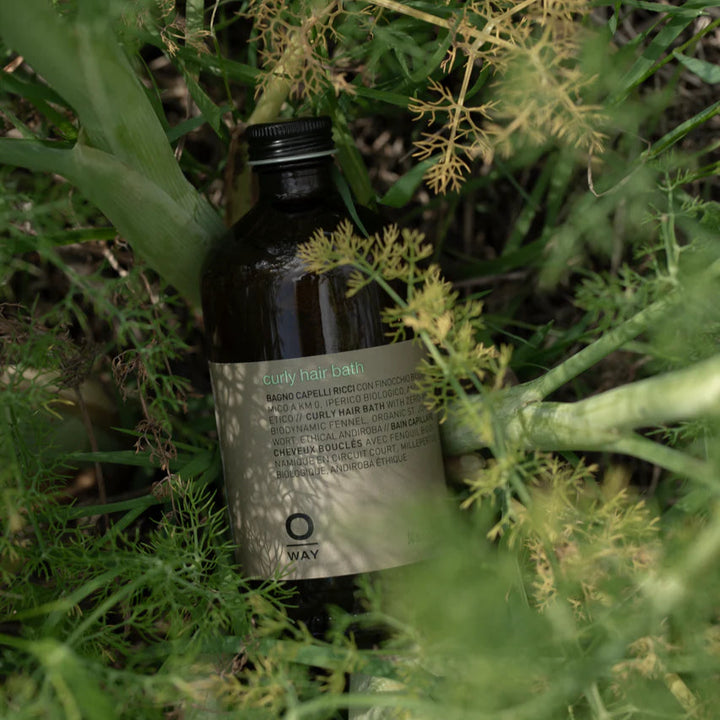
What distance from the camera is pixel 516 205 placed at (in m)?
1.28

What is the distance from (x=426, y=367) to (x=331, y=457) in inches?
6.3

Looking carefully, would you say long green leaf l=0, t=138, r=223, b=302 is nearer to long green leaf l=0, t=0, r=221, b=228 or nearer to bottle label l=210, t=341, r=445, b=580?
long green leaf l=0, t=0, r=221, b=228

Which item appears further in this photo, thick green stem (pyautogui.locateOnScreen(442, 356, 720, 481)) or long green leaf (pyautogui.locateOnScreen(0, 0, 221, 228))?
long green leaf (pyautogui.locateOnScreen(0, 0, 221, 228))

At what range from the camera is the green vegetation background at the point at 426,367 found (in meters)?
0.68

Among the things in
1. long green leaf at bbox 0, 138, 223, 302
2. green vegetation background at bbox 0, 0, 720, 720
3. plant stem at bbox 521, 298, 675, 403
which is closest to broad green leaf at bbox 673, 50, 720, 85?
green vegetation background at bbox 0, 0, 720, 720

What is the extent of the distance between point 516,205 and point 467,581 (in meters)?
0.73

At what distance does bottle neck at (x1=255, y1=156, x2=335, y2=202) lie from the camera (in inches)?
35.5

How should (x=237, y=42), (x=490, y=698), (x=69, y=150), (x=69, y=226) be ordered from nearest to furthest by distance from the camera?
(x=490, y=698), (x=69, y=150), (x=69, y=226), (x=237, y=42)

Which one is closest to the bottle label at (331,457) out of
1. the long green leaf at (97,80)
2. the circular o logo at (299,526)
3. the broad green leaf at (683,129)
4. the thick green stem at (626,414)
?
the circular o logo at (299,526)

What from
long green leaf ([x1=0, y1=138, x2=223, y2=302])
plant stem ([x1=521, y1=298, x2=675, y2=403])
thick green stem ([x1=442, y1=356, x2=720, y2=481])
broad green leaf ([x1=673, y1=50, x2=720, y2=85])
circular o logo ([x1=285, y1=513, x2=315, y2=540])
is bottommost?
circular o logo ([x1=285, y1=513, x2=315, y2=540])

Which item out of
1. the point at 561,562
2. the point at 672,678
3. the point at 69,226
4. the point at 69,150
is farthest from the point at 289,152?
the point at 672,678

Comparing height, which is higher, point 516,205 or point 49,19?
point 49,19

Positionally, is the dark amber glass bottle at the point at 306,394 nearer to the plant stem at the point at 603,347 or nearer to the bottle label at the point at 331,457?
the bottle label at the point at 331,457

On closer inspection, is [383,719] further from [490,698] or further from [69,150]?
[69,150]
